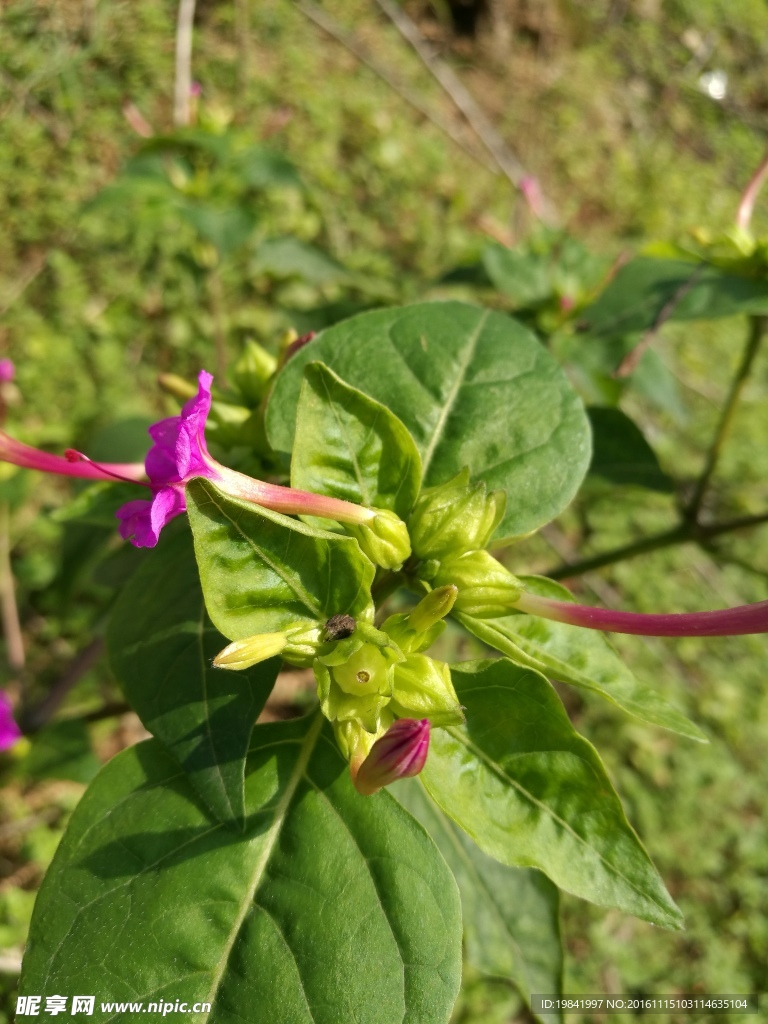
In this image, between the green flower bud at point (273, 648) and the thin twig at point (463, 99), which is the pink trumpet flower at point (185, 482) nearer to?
the green flower bud at point (273, 648)

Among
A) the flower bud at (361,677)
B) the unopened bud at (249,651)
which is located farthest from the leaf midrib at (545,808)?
the unopened bud at (249,651)

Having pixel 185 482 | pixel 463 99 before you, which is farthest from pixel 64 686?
pixel 463 99

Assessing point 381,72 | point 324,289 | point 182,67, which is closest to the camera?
point 182,67

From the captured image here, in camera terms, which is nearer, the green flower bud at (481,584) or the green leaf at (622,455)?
the green flower bud at (481,584)

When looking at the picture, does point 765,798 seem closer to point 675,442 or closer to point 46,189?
point 675,442

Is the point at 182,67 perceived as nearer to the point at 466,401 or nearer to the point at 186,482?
the point at 466,401

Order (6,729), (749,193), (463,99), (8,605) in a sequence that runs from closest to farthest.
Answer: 1. (749,193)
2. (6,729)
3. (8,605)
4. (463,99)

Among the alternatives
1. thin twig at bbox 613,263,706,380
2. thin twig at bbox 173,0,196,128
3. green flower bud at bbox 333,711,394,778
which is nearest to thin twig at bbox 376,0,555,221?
thin twig at bbox 173,0,196,128
